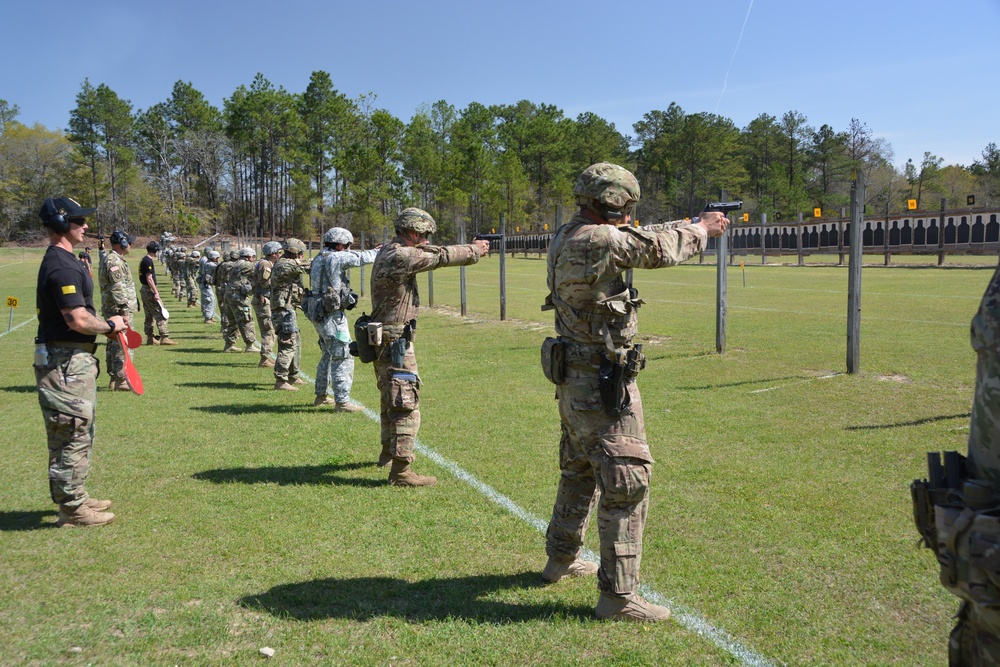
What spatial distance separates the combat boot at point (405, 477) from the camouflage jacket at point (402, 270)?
129 centimetres

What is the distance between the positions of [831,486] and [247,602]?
4458 mm

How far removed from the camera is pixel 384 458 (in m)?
7.09

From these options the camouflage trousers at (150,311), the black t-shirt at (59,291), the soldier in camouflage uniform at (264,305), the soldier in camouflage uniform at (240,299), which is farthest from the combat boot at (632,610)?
the camouflage trousers at (150,311)

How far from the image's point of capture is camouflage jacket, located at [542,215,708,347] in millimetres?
3994

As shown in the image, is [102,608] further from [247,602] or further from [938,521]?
[938,521]

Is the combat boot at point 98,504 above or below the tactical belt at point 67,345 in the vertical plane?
below

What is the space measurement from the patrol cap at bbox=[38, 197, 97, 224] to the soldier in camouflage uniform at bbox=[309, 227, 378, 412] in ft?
12.4

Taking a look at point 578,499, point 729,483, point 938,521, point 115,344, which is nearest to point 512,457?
point 729,483

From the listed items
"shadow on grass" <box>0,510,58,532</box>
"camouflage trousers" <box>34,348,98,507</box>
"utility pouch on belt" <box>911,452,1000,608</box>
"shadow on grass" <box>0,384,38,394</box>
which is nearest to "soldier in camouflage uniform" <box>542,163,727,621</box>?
"utility pouch on belt" <box>911,452,1000,608</box>

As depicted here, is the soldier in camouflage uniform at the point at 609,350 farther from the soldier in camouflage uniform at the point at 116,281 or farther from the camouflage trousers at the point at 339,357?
the soldier in camouflage uniform at the point at 116,281

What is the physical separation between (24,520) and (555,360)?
4546mm

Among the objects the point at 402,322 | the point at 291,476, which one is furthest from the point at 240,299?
the point at 402,322

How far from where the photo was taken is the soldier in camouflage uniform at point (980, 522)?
2227 mm

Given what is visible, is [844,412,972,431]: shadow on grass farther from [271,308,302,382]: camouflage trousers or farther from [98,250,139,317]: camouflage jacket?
[98,250,139,317]: camouflage jacket
